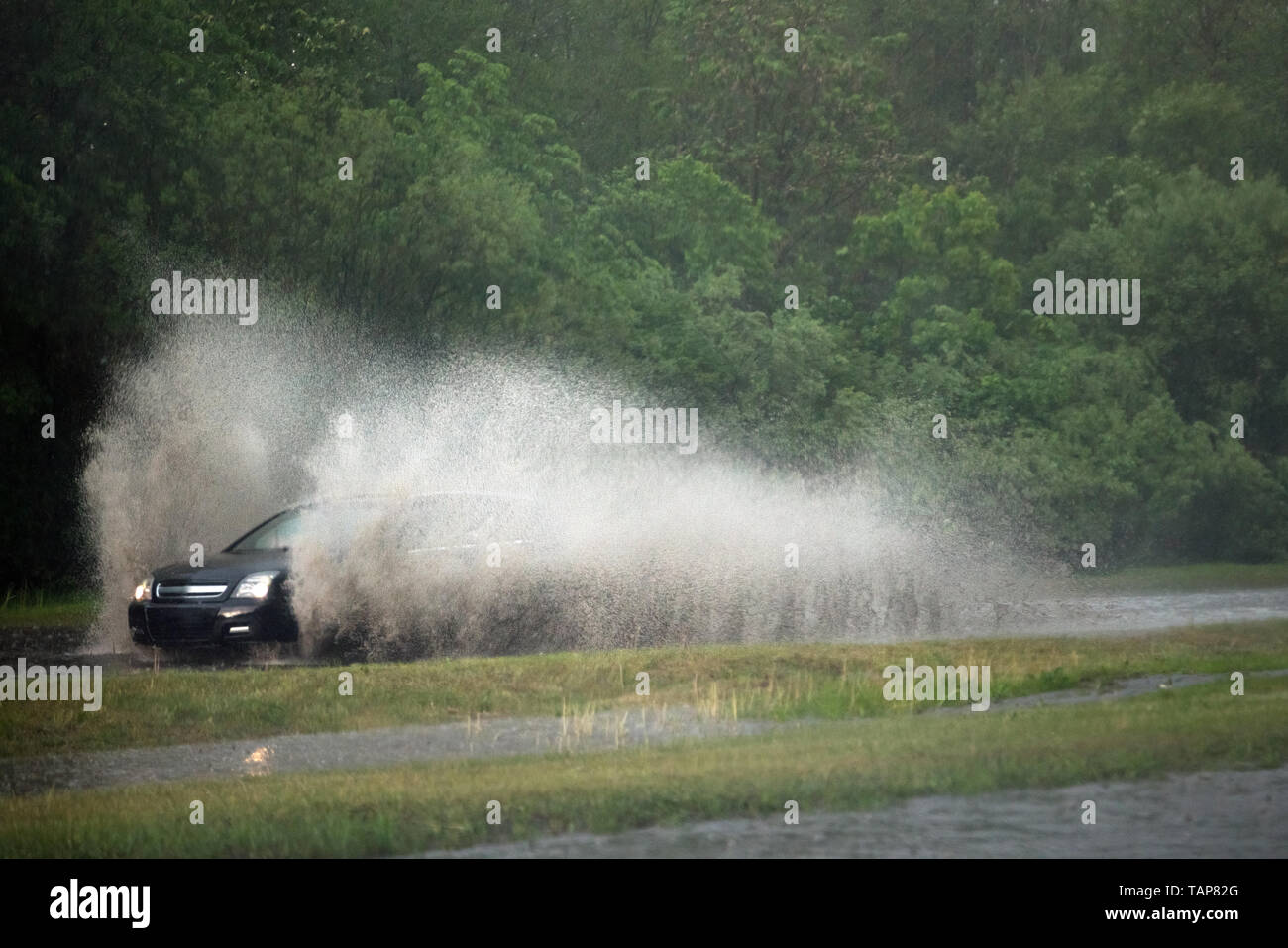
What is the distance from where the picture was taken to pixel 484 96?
45.8 meters

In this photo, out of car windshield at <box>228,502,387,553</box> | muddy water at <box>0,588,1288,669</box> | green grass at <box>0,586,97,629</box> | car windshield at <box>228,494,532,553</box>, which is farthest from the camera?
green grass at <box>0,586,97,629</box>

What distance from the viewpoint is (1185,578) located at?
Result: 130ft

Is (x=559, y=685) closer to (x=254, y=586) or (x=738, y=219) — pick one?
(x=254, y=586)

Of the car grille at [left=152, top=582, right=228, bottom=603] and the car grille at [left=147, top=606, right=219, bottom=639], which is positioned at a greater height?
the car grille at [left=152, top=582, right=228, bottom=603]

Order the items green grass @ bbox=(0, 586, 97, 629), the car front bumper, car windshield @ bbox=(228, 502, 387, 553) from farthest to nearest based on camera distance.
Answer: green grass @ bbox=(0, 586, 97, 629)
car windshield @ bbox=(228, 502, 387, 553)
the car front bumper

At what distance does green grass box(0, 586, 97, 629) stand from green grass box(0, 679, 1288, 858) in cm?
1374

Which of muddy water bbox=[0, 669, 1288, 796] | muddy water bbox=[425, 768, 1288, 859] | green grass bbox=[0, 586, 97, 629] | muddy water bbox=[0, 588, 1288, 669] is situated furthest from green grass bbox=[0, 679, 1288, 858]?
green grass bbox=[0, 586, 97, 629]

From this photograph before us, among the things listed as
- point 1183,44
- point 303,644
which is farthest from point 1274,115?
point 303,644

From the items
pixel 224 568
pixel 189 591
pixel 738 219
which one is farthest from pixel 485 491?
pixel 738 219

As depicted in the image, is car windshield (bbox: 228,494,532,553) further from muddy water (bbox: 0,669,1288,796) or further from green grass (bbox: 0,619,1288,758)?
muddy water (bbox: 0,669,1288,796)

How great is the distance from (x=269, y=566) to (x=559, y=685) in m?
3.95

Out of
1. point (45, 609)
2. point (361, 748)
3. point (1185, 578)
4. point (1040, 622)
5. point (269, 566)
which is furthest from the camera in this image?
point (1185, 578)

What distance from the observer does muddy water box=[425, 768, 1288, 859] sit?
37.2ft
